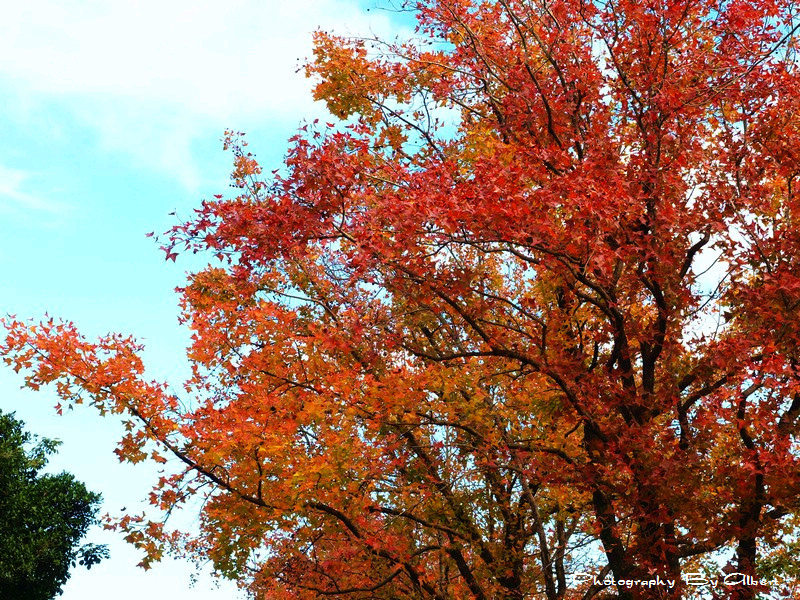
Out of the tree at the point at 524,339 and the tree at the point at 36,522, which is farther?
the tree at the point at 36,522

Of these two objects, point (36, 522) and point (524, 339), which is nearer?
point (524, 339)

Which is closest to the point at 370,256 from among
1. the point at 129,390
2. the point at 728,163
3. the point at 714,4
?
the point at 129,390

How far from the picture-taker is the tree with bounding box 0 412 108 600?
864 inches

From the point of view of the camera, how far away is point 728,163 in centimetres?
1003

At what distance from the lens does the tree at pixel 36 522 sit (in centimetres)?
2194

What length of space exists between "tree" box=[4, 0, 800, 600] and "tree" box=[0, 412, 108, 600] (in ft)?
42.0

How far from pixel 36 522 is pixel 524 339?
673 inches

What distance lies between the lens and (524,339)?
12.5 meters

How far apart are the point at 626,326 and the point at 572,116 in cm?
303

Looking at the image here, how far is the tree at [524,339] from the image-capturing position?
866 centimetres

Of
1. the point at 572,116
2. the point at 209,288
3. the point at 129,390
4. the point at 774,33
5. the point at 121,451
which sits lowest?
the point at 121,451

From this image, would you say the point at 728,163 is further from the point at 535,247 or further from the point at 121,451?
the point at 121,451

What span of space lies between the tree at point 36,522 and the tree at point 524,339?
12.8 meters

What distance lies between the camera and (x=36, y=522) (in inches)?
892
